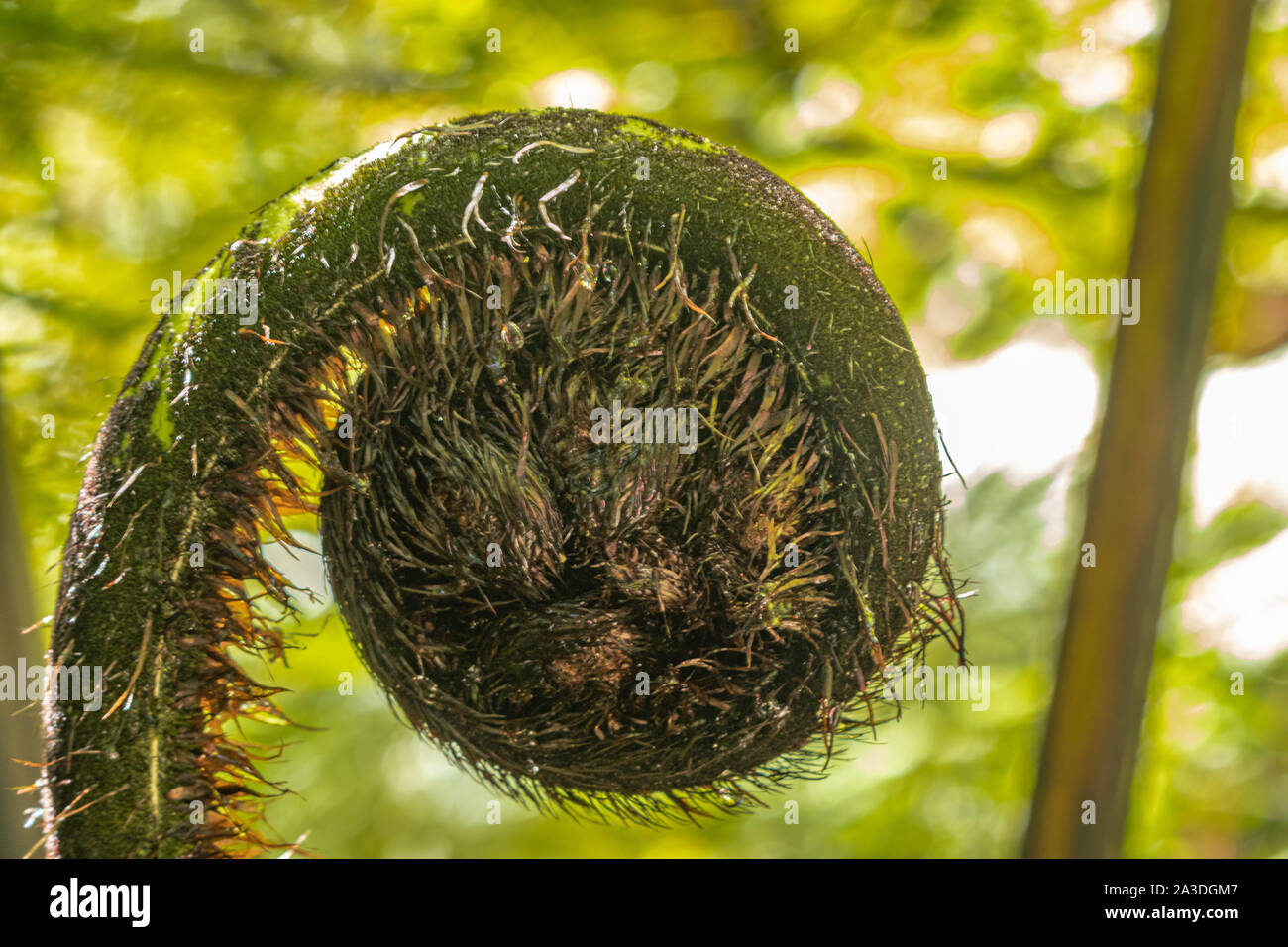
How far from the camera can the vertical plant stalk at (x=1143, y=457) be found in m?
1.02

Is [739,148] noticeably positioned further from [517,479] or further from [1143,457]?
[517,479]

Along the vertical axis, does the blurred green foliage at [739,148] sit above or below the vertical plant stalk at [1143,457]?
above

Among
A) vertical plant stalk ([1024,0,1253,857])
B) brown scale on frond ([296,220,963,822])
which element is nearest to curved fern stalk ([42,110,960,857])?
brown scale on frond ([296,220,963,822])

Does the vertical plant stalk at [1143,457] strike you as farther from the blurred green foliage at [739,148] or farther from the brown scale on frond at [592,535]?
the brown scale on frond at [592,535]

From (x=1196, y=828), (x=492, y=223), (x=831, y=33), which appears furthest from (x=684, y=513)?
(x=1196, y=828)

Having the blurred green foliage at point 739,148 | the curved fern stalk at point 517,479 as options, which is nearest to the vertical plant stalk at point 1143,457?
→ the blurred green foliage at point 739,148

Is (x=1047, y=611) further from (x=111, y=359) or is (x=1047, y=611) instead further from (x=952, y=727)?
(x=111, y=359)

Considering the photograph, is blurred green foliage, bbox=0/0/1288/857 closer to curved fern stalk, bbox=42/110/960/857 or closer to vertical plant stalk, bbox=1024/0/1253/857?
vertical plant stalk, bbox=1024/0/1253/857

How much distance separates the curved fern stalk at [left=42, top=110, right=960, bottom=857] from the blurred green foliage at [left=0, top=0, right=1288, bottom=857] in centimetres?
94

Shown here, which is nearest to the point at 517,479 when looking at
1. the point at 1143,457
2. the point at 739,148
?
the point at 1143,457

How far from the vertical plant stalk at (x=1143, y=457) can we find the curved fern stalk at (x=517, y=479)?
61 cm

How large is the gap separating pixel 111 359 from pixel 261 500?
126 centimetres

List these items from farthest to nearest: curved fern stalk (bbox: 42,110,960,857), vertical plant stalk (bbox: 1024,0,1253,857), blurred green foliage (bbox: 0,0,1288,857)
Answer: blurred green foliage (bbox: 0,0,1288,857)
vertical plant stalk (bbox: 1024,0,1253,857)
curved fern stalk (bbox: 42,110,960,857)

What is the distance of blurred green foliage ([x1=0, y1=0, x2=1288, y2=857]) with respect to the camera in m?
1.52
